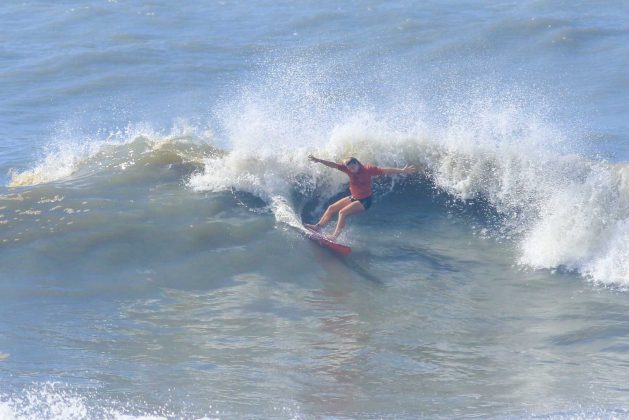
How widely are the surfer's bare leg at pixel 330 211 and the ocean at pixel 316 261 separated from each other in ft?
1.16

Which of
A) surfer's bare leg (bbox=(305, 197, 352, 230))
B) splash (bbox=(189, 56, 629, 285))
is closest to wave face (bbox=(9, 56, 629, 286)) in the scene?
splash (bbox=(189, 56, 629, 285))

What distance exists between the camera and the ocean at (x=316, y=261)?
7.87 meters

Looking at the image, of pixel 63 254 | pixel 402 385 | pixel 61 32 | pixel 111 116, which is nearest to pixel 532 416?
pixel 402 385

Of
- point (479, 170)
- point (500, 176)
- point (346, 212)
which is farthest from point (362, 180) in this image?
point (500, 176)

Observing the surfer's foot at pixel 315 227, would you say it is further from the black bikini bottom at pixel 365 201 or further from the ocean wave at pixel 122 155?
the ocean wave at pixel 122 155

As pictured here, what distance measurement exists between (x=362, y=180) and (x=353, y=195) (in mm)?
257

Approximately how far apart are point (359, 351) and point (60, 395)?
115 inches

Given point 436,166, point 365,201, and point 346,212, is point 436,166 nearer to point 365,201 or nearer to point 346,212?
point 365,201

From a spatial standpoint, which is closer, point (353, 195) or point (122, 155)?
point (353, 195)

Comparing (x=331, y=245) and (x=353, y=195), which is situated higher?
(x=353, y=195)

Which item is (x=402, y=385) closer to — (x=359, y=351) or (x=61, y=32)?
(x=359, y=351)

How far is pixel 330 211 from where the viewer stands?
11.8 m

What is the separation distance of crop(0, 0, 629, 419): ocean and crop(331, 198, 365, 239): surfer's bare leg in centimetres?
36

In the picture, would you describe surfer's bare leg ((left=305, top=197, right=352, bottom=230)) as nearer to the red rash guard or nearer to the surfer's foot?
the surfer's foot
